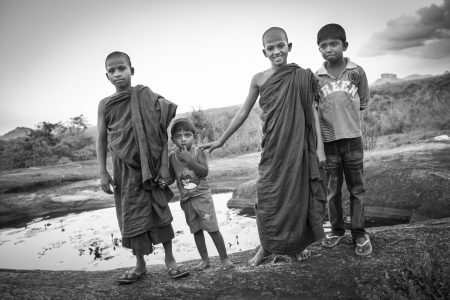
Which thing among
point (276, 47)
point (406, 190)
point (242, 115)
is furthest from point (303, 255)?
point (406, 190)

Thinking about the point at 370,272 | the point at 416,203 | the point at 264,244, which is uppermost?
the point at 264,244

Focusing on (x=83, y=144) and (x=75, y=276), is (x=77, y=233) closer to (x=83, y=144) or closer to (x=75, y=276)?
(x=75, y=276)

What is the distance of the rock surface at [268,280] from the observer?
2.48 meters

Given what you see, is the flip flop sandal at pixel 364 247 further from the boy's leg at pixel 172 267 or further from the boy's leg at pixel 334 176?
the boy's leg at pixel 172 267

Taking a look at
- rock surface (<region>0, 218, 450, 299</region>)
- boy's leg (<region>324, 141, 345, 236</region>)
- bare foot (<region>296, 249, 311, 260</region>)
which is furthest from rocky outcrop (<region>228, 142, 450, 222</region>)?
bare foot (<region>296, 249, 311, 260</region>)

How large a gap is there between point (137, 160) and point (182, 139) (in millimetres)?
465

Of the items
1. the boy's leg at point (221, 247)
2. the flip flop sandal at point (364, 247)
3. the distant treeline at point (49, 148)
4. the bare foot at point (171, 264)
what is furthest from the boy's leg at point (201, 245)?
the distant treeline at point (49, 148)

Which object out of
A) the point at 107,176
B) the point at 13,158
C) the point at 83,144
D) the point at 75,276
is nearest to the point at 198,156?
the point at 107,176

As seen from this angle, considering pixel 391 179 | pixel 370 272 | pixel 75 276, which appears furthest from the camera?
pixel 391 179

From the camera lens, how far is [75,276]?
9.93 ft

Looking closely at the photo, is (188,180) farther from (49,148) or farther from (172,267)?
(49,148)

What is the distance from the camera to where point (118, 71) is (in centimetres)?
284

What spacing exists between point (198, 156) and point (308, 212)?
1088mm

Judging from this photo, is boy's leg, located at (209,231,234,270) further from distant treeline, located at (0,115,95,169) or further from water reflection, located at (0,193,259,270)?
distant treeline, located at (0,115,95,169)
